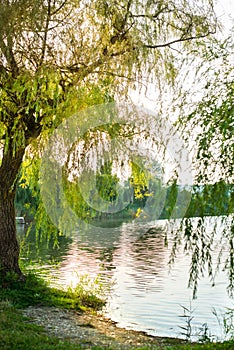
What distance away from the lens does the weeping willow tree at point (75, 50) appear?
6707 mm

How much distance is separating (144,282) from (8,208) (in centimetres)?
459

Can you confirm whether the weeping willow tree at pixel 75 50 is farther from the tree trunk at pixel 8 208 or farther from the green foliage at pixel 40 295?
the green foliage at pixel 40 295

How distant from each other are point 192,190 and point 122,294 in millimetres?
5477

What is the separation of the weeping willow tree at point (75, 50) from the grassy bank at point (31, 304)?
180cm

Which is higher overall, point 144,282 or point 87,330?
point 87,330

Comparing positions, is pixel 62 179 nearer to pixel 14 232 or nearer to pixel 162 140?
pixel 14 232

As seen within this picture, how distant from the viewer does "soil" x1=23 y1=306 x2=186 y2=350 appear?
5.54m

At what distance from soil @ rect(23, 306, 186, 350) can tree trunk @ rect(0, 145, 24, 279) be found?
36.8 inches

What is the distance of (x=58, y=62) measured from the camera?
7004 mm

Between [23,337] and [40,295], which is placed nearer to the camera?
[23,337]

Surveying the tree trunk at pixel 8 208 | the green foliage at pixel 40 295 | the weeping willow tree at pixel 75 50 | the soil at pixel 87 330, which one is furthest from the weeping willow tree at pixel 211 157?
the tree trunk at pixel 8 208

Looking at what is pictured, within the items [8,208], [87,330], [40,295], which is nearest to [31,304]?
[40,295]

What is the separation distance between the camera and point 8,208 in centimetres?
765

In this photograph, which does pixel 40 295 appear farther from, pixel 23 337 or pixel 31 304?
pixel 23 337
